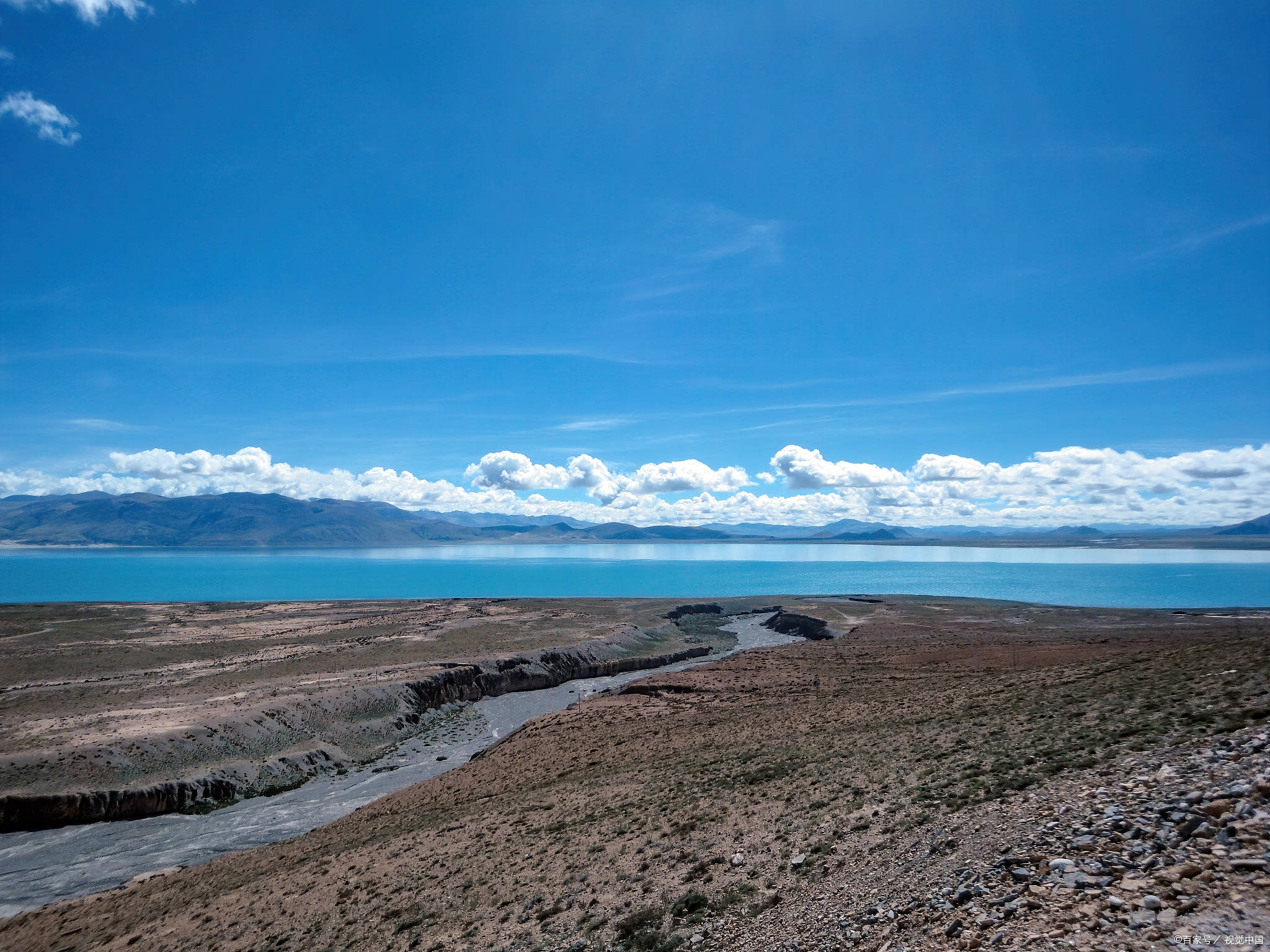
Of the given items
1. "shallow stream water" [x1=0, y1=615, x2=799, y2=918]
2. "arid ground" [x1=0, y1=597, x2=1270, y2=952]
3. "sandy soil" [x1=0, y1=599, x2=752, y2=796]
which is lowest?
"shallow stream water" [x1=0, y1=615, x2=799, y2=918]

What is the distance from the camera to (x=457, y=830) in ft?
74.9

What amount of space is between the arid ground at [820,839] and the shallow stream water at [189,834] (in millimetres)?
3871

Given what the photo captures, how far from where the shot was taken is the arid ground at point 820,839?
9672 mm

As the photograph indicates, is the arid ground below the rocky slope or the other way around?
the other way around

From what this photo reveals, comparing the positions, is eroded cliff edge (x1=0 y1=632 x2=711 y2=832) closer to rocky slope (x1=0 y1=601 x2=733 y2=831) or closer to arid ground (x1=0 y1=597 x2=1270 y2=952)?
rocky slope (x1=0 y1=601 x2=733 y2=831)

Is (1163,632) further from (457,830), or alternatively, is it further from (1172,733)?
(457,830)

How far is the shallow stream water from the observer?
2645cm

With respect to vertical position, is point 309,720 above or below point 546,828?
below

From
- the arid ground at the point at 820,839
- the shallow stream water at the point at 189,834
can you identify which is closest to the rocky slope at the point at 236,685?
the shallow stream water at the point at 189,834

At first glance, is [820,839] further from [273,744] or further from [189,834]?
[273,744]

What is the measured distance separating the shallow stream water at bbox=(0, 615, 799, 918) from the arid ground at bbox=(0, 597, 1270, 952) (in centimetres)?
387

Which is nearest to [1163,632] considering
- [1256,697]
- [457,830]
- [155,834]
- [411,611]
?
[1256,697]

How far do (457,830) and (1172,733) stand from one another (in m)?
21.3

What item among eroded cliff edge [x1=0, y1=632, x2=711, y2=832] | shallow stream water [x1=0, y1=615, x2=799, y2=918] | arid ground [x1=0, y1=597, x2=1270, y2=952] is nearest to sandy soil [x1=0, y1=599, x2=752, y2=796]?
eroded cliff edge [x1=0, y1=632, x2=711, y2=832]
